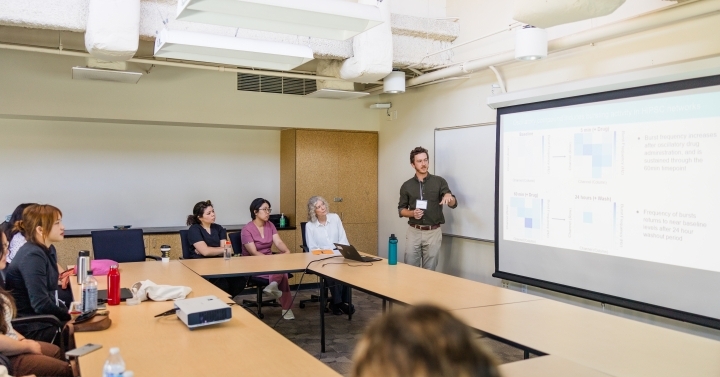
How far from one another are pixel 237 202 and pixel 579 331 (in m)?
5.22

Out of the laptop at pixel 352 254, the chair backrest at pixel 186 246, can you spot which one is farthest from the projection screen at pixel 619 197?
the chair backrest at pixel 186 246

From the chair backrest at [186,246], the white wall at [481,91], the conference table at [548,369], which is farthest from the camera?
the chair backrest at [186,246]

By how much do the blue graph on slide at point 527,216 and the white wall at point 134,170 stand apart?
136 inches

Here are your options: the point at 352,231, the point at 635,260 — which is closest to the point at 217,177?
the point at 352,231

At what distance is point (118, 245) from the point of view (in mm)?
4875

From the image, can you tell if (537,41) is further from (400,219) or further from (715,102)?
(400,219)

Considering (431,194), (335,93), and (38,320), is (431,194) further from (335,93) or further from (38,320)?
(38,320)

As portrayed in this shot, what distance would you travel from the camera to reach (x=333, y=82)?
6.18 m

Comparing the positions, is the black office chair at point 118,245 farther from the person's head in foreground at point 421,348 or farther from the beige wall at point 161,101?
the person's head in foreground at point 421,348

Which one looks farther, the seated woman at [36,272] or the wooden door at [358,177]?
the wooden door at [358,177]

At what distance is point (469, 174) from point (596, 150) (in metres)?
1.69

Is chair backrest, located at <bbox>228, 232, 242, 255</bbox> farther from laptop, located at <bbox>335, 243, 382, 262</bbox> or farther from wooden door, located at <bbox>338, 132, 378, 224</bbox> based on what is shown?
wooden door, located at <bbox>338, 132, 378, 224</bbox>

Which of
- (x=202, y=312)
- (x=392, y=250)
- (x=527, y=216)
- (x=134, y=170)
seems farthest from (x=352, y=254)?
(x=134, y=170)

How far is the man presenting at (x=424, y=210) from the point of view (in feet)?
18.7
